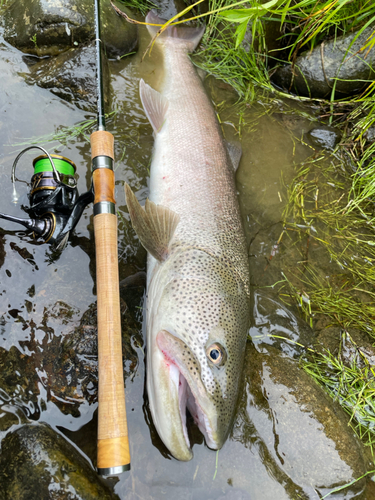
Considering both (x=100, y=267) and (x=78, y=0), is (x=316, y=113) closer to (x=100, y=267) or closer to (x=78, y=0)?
(x=78, y=0)

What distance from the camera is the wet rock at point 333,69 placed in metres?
3.66

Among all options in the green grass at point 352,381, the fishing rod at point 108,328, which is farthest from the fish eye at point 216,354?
the green grass at point 352,381

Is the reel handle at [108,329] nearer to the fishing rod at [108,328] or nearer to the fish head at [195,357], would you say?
the fishing rod at [108,328]

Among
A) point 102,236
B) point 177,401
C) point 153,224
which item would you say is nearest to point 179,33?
point 153,224

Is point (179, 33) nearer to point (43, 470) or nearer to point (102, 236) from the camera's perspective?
point (102, 236)

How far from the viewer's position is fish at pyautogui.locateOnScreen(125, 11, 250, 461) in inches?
81.4

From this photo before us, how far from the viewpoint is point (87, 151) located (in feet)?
10.4

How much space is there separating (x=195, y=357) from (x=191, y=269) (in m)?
0.64

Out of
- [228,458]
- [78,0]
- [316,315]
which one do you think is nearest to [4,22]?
[78,0]

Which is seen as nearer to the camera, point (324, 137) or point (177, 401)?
point (177, 401)

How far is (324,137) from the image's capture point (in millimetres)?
3844

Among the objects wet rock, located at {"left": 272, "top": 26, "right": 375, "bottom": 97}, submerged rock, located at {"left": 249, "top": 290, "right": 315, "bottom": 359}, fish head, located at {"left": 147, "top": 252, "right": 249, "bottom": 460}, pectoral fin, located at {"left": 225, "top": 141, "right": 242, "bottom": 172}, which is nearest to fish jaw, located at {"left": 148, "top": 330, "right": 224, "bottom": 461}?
fish head, located at {"left": 147, "top": 252, "right": 249, "bottom": 460}

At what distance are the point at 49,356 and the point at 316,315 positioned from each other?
7.54 feet

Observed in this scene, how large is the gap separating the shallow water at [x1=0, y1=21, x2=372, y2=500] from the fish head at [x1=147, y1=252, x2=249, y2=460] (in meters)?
0.35
